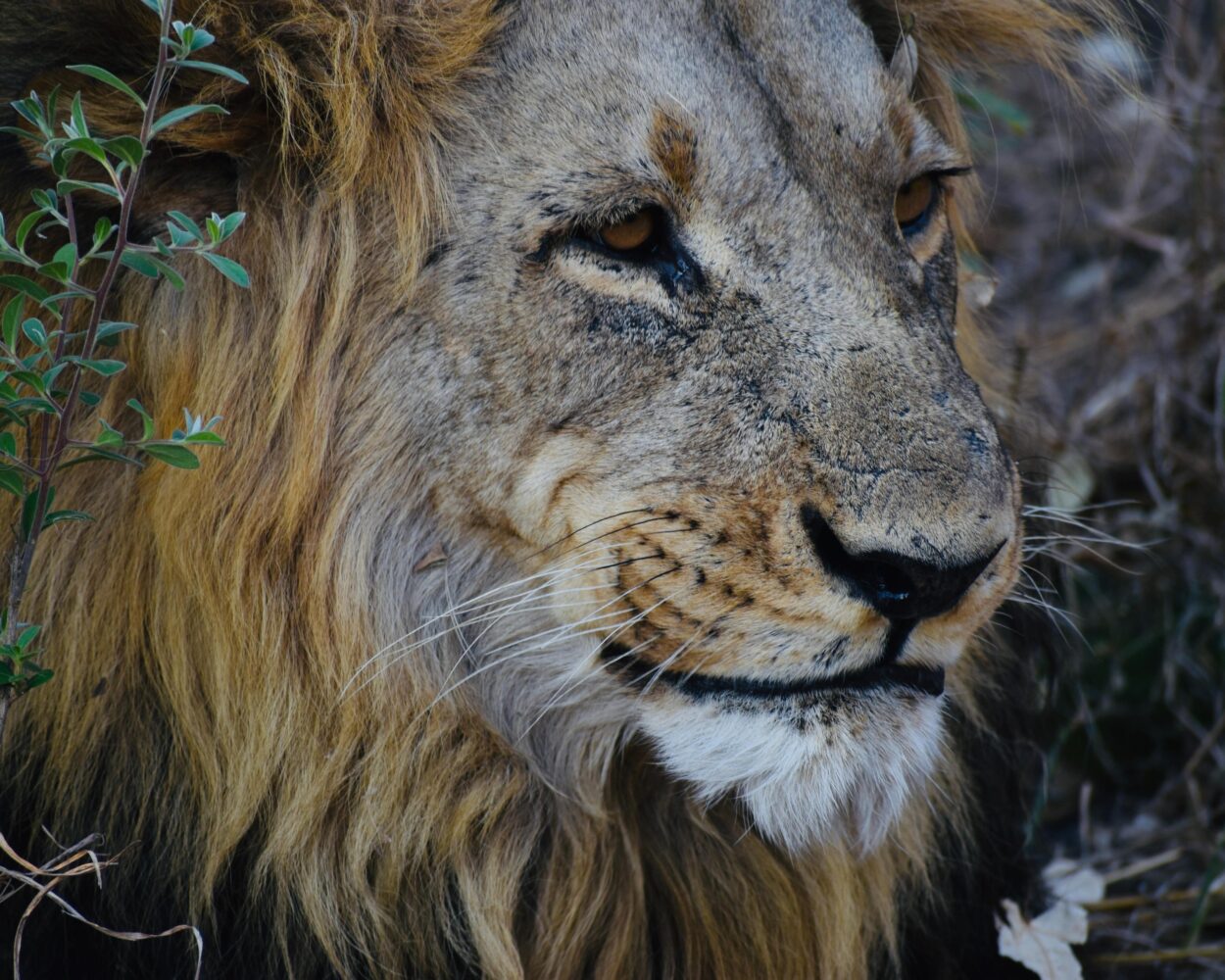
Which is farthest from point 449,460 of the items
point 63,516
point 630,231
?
point 63,516

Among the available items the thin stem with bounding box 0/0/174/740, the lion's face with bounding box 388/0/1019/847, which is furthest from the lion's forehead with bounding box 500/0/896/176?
the thin stem with bounding box 0/0/174/740

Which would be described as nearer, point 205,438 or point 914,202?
point 205,438

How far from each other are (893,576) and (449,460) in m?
0.66

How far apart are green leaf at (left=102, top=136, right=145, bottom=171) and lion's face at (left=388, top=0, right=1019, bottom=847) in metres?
0.45

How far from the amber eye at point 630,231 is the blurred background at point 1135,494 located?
767mm

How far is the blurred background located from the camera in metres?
2.99

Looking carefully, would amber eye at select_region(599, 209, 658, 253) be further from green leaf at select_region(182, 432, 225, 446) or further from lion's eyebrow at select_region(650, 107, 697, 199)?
green leaf at select_region(182, 432, 225, 446)

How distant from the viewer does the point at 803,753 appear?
1.94m

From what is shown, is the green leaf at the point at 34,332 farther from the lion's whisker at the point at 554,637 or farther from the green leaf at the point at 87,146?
the lion's whisker at the point at 554,637

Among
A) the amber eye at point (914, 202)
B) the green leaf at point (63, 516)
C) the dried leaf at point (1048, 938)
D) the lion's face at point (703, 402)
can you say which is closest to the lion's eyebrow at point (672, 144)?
the lion's face at point (703, 402)

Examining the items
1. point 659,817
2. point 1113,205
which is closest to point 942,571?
point 659,817

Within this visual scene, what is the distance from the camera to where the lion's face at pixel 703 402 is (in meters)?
1.94

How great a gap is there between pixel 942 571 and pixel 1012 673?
3.02ft

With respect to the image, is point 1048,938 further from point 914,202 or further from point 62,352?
point 62,352
